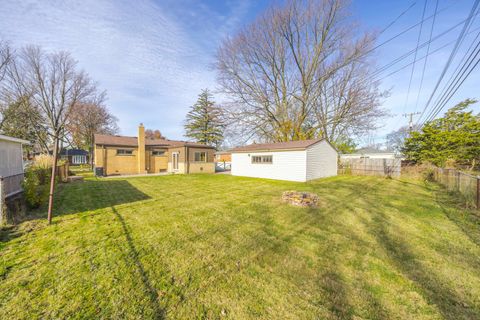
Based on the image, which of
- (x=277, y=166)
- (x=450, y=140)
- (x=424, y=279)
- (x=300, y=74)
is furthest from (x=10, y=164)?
(x=450, y=140)

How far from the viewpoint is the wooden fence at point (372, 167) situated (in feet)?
49.0

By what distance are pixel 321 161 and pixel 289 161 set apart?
3020mm

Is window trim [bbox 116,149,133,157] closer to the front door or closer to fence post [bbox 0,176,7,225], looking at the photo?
the front door

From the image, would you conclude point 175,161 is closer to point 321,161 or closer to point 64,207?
point 64,207

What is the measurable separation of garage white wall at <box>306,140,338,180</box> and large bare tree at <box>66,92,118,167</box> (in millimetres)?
26936

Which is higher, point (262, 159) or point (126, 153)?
point (126, 153)

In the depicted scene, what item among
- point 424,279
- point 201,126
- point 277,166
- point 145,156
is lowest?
point 424,279

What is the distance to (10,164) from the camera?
6227mm

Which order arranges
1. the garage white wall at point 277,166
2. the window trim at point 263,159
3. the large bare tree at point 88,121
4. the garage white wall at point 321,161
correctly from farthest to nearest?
1. the large bare tree at point 88,121
2. the window trim at point 263,159
3. the garage white wall at point 321,161
4. the garage white wall at point 277,166

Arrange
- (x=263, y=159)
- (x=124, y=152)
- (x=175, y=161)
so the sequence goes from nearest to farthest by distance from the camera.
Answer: (x=263, y=159), (x=124, y=152), (x=175, y=161)

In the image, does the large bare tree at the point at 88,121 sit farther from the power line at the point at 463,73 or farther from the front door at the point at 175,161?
the power line at the point at 463,73

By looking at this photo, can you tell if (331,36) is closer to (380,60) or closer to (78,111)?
(380,60)

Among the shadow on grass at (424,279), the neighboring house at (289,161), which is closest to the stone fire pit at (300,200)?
the shadow on grass at (424,279)

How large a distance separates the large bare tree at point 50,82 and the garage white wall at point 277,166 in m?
17.5
